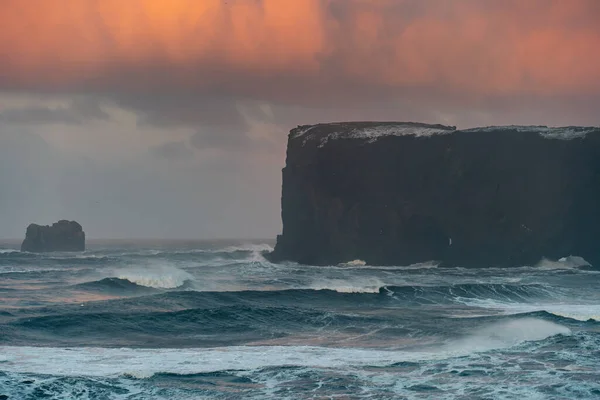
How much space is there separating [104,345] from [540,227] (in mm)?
54900

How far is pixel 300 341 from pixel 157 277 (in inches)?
998

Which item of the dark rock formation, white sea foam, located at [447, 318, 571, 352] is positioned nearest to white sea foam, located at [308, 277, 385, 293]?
white sea foam, located at [447, 318, 571, 352]

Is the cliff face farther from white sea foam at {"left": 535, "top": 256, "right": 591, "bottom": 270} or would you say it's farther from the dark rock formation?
the dark rock formation

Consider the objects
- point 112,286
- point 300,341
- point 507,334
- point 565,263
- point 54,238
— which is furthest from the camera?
point 54,238

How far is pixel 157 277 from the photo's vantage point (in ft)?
166

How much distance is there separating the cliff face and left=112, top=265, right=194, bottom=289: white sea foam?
85.9 feet

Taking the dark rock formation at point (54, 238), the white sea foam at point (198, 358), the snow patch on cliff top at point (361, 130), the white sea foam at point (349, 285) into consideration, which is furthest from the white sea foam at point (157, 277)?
the dark rock formation at point (54, 238)

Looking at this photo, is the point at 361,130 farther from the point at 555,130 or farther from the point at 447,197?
the point at 555,130

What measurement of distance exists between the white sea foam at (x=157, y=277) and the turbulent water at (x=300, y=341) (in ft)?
0.71

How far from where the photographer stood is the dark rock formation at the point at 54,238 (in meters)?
110

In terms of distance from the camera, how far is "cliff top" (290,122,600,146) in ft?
Result: 245

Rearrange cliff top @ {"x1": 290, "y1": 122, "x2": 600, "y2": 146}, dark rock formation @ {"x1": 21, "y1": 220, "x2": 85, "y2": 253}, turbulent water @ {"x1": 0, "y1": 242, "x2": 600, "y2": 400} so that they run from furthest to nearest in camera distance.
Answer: dark rock formation @ {"x1": 21, "y1": 220, "x2": 85, "y2": 253} → cliff top @ {"x1": 290, "y1": 122, "x2": 600, "y2": 146} → turbulent water @ {"x1": 0, "y1": 242, "x2": 600, "y2": 400}

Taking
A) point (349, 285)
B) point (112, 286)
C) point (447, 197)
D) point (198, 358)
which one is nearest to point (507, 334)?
point (198, 358)

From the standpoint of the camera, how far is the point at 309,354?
77.0ft
